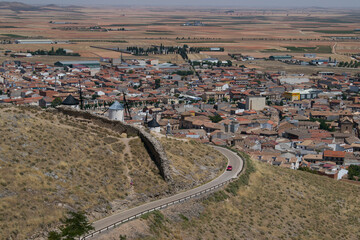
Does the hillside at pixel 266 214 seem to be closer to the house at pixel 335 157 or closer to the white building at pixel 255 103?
the house at pixel 335 157

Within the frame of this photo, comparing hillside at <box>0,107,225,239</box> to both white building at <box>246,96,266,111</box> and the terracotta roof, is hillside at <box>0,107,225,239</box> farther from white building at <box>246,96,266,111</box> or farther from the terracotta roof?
white building at <box>246,96,266,111</box>

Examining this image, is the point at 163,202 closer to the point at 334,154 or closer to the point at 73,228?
the point at 73,228

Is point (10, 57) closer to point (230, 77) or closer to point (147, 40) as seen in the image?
point (230, 77)

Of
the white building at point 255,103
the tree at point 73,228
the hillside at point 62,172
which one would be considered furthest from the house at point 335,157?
the tree at point 73,228

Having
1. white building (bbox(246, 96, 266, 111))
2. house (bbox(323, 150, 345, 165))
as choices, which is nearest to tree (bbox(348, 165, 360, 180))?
house (bbox(323, 150, 345, 165))

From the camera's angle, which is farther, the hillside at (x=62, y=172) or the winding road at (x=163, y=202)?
the winding road at (x=163, y=202)

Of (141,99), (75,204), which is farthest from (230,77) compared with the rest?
(75,204)
